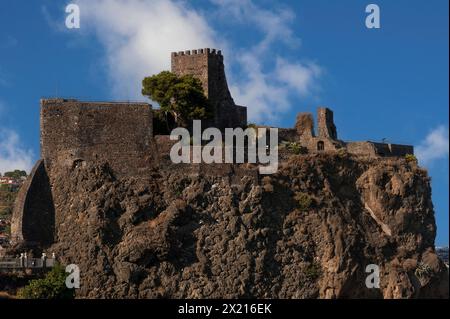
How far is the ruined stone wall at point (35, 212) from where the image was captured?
86688mm

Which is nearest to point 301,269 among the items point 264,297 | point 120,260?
point 264,297

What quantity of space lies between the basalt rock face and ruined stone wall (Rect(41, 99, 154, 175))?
2.29 feet

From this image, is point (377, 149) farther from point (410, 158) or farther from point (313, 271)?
point (313, 271)

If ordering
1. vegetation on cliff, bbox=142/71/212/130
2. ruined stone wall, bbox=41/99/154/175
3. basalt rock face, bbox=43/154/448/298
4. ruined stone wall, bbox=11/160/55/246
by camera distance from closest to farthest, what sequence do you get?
basalt rock face, bbox=43/154/448/298 < ruined stone wall, bbox=11/160/55/246 < ruined stone wall, bbox=41/99/154/175 < vegetation on cliff, bbox=142/71/212/130

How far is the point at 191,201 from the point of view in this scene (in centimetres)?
8769

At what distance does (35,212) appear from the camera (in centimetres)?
8725

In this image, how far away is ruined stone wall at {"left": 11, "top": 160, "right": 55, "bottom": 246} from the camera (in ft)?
284

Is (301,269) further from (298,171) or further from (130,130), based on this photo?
(130,130)

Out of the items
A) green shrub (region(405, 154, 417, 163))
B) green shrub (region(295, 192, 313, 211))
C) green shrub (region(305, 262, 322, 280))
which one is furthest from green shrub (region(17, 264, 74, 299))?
green shrub (region(405, 154, 417, 163))

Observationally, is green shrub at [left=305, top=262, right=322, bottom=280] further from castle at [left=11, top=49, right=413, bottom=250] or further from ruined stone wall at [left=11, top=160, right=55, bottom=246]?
ruined stone wall at [left=11, top=160, right=55, bottom=246]

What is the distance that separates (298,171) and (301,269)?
5.21 metres

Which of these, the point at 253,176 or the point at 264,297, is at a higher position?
the point at 253,176

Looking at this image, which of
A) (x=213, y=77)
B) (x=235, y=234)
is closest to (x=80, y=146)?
(x=235, y=234)
